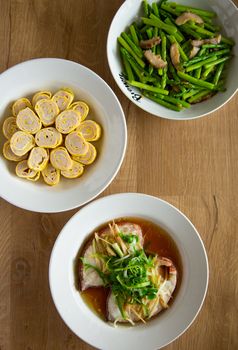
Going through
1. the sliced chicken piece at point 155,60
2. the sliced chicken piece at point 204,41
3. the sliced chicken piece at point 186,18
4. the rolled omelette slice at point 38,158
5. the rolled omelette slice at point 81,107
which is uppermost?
the sliced chicken piece at point 186,18

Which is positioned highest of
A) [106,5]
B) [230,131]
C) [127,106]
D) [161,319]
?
[106,5]

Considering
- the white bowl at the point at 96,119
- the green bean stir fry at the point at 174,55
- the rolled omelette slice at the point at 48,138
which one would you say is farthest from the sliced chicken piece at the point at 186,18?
the rolled omelette slice at the point at 48,138

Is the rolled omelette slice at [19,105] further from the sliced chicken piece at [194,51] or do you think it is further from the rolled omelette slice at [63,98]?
the sliced chicken piece at [194,51]

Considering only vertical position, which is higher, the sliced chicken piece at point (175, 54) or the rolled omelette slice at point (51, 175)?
the sliced chicken piece at point (175, 54)

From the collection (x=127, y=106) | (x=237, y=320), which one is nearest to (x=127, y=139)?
(x=127, y=106)

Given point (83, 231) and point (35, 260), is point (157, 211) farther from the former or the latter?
point (35, 260)

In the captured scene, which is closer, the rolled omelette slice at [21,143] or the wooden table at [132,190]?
the rolled omelette slice at [21,143]
